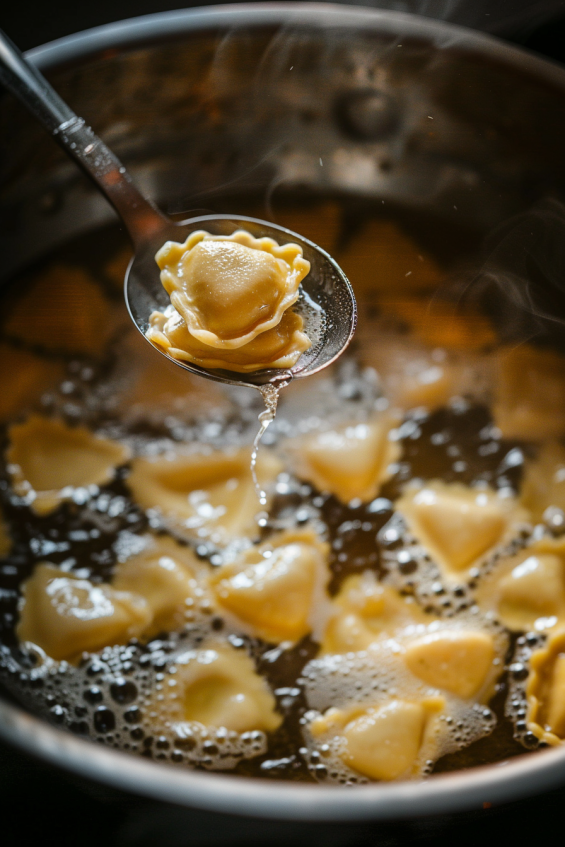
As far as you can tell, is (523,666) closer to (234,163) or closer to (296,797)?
(296,797)

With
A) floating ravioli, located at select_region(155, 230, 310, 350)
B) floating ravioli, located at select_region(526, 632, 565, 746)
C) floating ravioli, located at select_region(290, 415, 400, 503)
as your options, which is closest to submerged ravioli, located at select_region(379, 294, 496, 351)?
floating ravioli, located at select_region(290, 415, 400, 503)

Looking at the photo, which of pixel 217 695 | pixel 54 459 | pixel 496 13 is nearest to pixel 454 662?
pixel 217 695

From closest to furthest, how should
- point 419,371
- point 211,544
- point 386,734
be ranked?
point 386,734
point 211,544
point 419,371

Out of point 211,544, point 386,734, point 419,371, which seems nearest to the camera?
point 386,734

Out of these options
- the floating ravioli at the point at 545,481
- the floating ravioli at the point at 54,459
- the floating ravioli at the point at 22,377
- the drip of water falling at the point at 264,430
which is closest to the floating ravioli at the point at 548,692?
the floating ravioli at the point at 545,481

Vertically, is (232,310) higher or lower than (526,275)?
higher

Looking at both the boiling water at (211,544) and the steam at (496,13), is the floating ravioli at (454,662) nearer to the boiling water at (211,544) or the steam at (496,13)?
the boiling water at (211,544)

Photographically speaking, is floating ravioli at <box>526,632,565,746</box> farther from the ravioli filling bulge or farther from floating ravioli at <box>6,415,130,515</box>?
floating ravioli at <box>6,415,130,515</box>

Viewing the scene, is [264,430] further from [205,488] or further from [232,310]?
[232,310]
